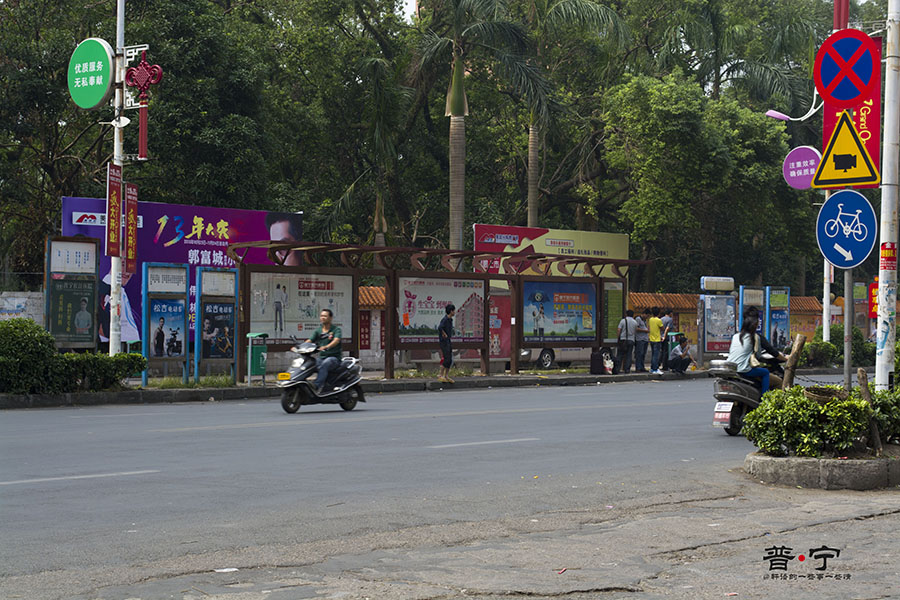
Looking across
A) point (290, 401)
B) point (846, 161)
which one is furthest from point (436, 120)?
point (846, 161)

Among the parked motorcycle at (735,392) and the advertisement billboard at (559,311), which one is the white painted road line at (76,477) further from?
the advertisement billboard at (559,311)

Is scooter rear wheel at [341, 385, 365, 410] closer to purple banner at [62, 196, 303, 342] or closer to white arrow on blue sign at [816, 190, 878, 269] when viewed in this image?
purple banner at [62, 196, 303, 342]

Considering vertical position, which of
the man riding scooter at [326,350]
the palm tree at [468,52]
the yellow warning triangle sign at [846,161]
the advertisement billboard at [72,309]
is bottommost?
the man riding scooter at [326,350]

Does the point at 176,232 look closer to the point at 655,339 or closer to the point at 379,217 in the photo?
the point at 379,217

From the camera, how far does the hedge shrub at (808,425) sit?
9.76 metres

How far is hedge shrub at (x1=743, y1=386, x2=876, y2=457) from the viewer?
32.0 feet

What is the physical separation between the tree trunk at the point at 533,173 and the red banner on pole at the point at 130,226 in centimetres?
1579

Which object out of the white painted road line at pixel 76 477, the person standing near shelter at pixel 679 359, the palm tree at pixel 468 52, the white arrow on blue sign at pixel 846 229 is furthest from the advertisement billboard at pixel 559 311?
the white painted road line at pixel 76 477

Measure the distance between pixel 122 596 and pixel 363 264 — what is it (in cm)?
3518

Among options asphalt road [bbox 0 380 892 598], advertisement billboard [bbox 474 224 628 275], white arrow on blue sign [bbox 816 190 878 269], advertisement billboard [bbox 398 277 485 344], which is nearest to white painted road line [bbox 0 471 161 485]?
asphalt road [bbox 0 380 892 598]

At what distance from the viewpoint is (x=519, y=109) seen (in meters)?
40.2

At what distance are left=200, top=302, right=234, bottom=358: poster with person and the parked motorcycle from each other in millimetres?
12293

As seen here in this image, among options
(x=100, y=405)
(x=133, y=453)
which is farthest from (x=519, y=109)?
(x=133, y=453)

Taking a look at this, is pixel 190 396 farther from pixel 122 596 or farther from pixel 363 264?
pixel 363 264
